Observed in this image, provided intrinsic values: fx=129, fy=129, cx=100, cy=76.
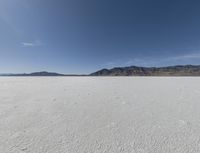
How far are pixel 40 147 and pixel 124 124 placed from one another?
4.58ft

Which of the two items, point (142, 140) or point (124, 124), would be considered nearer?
point (142, 140)

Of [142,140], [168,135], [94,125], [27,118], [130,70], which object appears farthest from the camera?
[130,70]

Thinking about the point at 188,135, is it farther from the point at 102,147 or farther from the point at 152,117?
the point at 102,147

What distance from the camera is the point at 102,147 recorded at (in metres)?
1.64

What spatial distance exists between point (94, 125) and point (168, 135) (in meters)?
1.19

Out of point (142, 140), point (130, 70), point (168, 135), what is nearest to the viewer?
point (142, 140)

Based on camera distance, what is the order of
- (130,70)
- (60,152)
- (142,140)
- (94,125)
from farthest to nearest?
(130,70)
(94,125)
(142,140)
(60,152)

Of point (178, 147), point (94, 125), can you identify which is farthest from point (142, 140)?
point (94, 125)

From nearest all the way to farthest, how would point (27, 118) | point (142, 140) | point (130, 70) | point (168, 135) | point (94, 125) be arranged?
point (142, 140) → point (168, 135) → point (94, 125) → point (27, 118) → point (130, 70)

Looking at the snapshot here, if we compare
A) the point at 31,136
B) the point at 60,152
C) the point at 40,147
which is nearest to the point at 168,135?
the point at 60,152

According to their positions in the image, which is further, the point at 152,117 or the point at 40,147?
the point at 152,117

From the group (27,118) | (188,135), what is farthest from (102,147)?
(27,118)

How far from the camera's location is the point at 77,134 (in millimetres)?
1989

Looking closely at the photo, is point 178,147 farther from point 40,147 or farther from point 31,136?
point 31,136
